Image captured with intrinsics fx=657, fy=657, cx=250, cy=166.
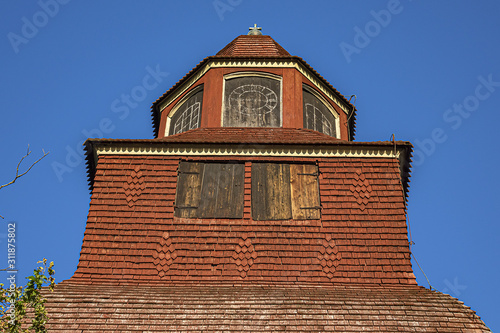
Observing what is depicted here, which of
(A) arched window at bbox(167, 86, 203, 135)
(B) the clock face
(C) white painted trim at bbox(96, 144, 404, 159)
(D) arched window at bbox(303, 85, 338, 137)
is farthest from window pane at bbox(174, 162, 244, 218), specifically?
(D) arched window at bbox(303, 85, 338, 137)

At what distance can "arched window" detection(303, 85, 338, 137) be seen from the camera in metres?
18.3

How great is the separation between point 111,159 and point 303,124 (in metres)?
5.38

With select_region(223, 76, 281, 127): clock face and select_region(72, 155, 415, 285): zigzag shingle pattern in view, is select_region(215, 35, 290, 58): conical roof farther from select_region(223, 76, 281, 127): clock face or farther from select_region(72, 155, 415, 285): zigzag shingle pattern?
select_region(72, 155, 415, 285): zigzag shingle pattern

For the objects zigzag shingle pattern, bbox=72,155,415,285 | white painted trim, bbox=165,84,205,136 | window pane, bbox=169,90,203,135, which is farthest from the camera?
white painted trim, bbox=165,84,205,136

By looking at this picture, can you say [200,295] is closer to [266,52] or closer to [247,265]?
[247,265]

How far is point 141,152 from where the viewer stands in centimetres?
1565

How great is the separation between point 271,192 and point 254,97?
4140 millimetres

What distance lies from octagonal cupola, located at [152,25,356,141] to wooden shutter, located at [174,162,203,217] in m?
2.39

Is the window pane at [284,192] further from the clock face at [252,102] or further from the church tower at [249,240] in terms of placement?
the clock face at [252,102]

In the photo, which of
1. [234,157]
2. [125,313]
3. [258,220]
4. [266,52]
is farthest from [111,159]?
[266,52]

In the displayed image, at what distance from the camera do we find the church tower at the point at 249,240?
38.4 feet

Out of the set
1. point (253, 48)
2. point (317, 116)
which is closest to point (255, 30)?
point (253, 48)

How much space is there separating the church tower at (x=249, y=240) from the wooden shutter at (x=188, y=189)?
0.08ft

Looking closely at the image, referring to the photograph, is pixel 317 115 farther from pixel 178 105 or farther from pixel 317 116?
pixel 178 105
